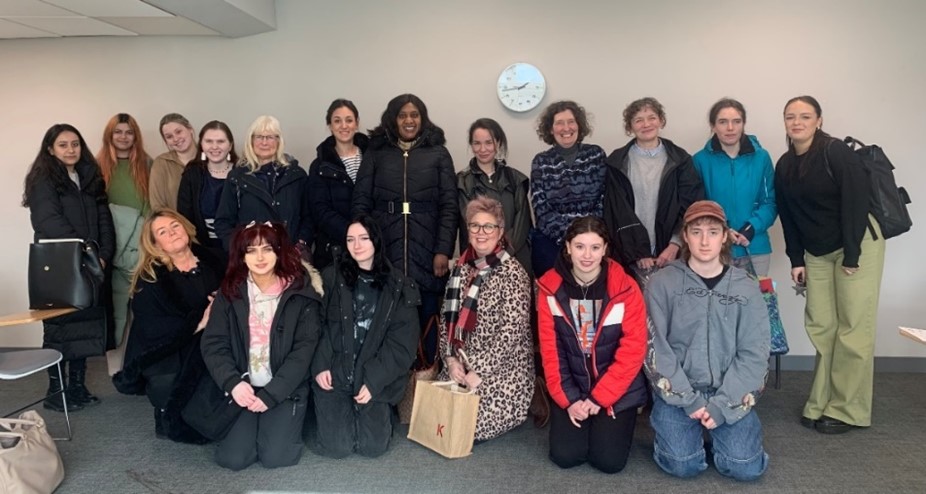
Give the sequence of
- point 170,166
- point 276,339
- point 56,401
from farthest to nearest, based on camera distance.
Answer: point 170,166 → point 56,401 → point 276,339

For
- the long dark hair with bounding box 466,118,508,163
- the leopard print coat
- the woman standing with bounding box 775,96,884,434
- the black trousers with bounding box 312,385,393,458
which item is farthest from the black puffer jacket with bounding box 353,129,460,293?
the woman standing with bounding box 775,96,884,434

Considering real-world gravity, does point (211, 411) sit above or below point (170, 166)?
below

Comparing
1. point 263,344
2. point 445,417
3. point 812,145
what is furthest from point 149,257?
point 812,145

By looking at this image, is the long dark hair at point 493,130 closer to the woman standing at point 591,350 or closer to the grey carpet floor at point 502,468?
the woman standing at point 591,350

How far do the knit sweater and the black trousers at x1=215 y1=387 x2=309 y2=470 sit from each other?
5.19 ft

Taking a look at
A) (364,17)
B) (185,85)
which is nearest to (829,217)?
(364,17)

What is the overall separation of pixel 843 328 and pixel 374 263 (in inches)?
90.5

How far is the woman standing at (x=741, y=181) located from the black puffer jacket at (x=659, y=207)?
139mm

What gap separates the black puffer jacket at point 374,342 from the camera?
304 centimetres

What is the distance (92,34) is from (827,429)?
5.10m

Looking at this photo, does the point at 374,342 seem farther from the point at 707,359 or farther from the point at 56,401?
the point at 56,401

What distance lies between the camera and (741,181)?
3.31m

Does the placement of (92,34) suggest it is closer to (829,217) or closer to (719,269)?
(719,269)

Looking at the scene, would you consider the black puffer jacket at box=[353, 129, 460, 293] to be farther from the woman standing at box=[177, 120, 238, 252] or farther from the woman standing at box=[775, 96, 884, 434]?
the woman standing at box=[775, 96, 884, 434]
